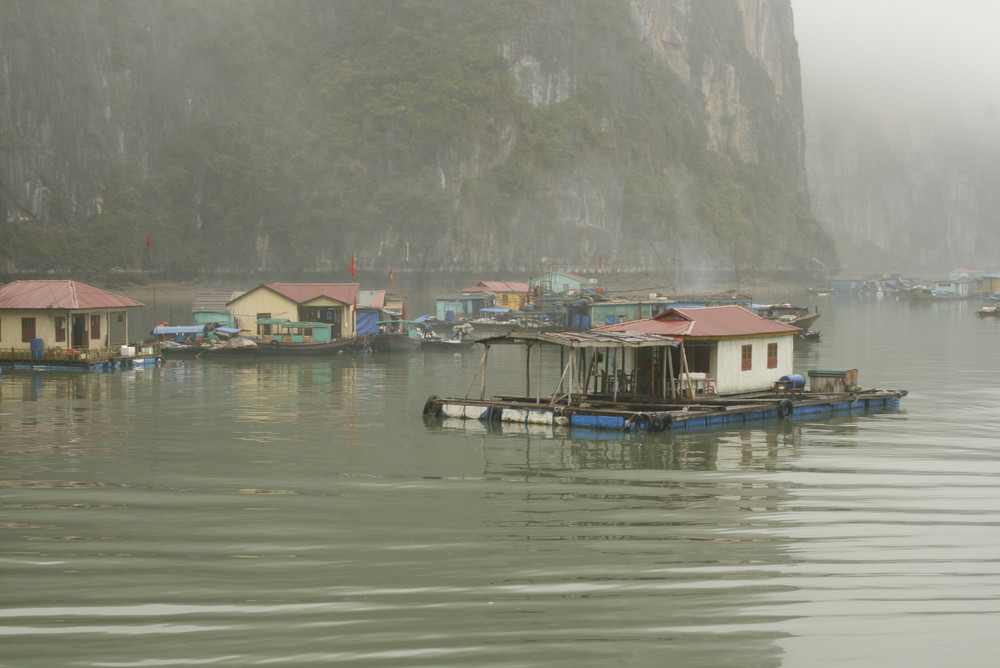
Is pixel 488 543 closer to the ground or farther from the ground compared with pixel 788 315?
closer to the ground

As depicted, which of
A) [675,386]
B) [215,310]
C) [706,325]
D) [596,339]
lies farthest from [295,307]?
[596,339]

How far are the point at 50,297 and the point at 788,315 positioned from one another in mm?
40087

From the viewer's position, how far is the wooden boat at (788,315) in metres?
61.2

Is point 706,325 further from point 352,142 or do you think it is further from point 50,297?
point 352,142

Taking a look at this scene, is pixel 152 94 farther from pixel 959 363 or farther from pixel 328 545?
pixel 328 545

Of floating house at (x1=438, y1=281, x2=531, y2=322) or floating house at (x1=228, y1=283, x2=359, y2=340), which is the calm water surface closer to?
floating house at (x1=228, y1=283, x2=359, y2=340)

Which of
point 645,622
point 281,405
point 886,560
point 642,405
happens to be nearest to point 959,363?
point 642,405

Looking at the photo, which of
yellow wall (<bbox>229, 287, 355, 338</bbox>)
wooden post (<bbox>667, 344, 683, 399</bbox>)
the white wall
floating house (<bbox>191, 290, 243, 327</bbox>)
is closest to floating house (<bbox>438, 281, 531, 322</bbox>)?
floating house (<bbox>191, 290, 243, 327</bbox>)

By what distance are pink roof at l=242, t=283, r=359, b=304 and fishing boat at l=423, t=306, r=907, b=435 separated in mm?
23018

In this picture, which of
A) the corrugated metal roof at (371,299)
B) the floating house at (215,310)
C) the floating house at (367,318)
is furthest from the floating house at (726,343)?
the corrugated metal roof at (371,299)

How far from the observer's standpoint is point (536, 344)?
27.3 m

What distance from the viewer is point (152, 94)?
136m

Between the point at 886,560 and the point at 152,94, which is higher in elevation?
the point at 152,94

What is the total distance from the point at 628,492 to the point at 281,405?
1535cm
